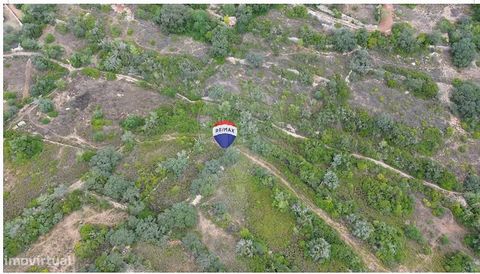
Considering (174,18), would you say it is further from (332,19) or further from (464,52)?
Answer: (464,52)

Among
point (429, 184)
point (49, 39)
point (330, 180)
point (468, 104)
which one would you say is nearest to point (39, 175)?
point (49, 39)

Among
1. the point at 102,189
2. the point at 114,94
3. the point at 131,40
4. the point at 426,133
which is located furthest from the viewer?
the point at 131,40

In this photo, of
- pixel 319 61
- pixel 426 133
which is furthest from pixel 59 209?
pixel 426 133

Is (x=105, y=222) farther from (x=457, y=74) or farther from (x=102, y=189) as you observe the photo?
(x=457, y=74)

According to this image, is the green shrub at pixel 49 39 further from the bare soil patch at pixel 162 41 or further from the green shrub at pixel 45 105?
the bare soil patch at pixel 162 41

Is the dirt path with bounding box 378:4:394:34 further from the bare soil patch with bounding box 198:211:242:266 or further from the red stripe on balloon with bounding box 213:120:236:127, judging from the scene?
the bare soil patch with bounding box 198:211:242:266

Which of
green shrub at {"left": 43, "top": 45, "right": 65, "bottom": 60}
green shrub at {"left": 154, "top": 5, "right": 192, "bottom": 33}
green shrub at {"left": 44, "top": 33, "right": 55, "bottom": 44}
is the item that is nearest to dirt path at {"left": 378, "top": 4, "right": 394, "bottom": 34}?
green shrub at {"left": 154, "top": 5, "right": 192, "bottom": 33}
